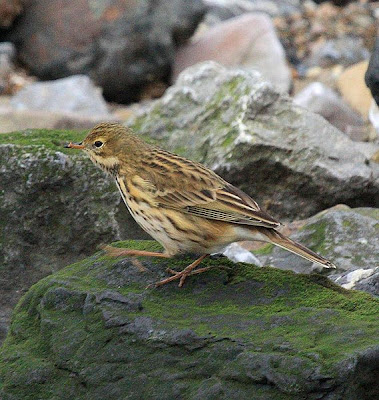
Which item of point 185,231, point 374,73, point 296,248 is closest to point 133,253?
point 185,231

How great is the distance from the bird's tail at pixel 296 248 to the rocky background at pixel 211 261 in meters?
0.11

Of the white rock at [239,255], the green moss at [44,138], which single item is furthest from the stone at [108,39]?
the white rock at [239,255]

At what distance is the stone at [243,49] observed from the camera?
17.8m

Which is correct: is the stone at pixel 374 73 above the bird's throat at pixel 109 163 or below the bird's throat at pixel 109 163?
below

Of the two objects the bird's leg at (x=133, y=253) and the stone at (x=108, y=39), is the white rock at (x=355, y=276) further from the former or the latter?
the stone at (x=108, y=39)

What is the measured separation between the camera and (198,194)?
279 inches

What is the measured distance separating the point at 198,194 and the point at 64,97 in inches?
411

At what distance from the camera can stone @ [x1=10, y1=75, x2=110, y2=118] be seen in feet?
55.4

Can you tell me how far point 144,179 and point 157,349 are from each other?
5.65 feet

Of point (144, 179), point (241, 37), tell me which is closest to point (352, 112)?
point (241, 37)

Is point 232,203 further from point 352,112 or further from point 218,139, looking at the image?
point 352,112

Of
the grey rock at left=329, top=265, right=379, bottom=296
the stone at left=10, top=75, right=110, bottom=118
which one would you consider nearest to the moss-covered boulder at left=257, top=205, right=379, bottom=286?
the grey rock at left=329, top=265, right=379, bottom=296

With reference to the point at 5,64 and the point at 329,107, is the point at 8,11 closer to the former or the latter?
the point at 5,64

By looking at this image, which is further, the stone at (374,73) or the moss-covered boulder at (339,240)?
the stone at (374,73)
